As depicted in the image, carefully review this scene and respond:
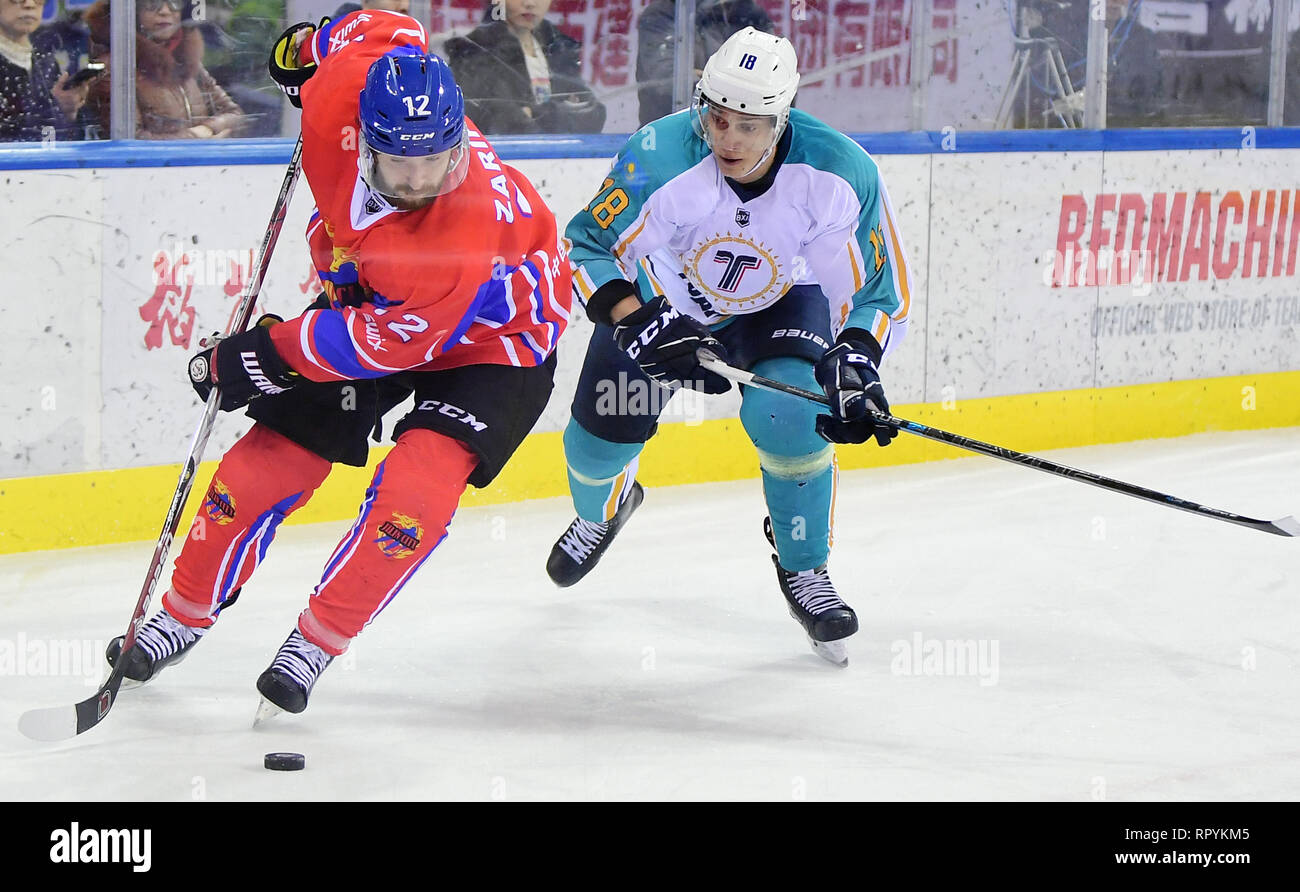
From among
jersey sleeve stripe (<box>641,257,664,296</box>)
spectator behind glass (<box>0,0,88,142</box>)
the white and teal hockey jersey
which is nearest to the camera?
the white and teal hockey jersey

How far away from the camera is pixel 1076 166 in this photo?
18.2ft

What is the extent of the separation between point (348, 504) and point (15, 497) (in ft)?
2.65

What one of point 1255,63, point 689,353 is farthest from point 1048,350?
point 689,353

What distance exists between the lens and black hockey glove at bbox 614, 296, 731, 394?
3172 mm

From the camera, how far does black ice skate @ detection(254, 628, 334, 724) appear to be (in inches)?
111

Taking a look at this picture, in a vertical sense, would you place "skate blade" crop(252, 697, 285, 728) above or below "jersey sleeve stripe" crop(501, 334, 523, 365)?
below

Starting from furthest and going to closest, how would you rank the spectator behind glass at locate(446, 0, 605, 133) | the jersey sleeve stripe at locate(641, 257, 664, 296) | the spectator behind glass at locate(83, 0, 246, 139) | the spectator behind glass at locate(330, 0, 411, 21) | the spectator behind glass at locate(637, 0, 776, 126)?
the spectator behind glass at locate(637, 0, 776, 126), the spectator behind glass at locate(446, 0, 605, 133), the spectator behind glass at locate(330, 0, 411, 21), the spectator behind glass at locate(83, 0, 246, 139), the jersey sleeve stripe at locate(641, 257, 664, 296)

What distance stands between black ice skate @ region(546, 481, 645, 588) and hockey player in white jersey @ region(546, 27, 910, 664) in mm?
328

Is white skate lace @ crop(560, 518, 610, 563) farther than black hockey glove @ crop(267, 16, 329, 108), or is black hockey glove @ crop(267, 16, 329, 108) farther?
white skate lace @ crop(560, 518, 610, 563)

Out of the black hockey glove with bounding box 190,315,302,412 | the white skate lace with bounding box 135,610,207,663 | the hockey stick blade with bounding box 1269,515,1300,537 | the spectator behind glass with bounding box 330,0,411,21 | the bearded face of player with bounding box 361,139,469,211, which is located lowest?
the white skate lace with bounding box 135,610,207,663

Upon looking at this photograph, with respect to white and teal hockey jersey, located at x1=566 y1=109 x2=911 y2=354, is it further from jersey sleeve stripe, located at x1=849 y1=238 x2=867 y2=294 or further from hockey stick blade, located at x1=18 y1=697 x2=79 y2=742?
hockey stick blade, located at x1=18 y1=697 x2=79 y2=742

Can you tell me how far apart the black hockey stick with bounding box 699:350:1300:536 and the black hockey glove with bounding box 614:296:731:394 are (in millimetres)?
26

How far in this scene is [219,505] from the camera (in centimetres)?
292

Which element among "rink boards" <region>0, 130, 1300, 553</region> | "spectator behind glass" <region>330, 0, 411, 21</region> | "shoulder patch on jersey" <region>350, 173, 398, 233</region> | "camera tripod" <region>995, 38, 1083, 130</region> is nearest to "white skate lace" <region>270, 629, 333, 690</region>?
"shoulder patch on jersey" <region>350, 173, 398, 233</region>
